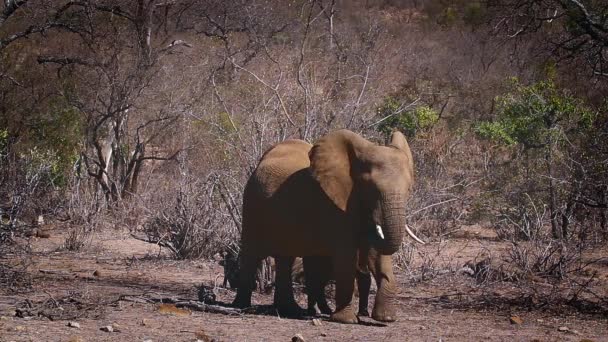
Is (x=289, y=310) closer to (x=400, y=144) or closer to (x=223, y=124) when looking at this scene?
(x=400, y=144)

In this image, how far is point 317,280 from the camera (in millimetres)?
10273

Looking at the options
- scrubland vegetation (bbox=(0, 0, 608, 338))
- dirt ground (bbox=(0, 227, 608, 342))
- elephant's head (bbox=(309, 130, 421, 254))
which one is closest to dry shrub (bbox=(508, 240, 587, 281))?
scrubland vegetation (bbox=(0, 0, 608, 338))

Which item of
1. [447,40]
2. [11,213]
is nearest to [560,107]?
[11,213]

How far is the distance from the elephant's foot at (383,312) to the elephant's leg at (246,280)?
1.35 meters

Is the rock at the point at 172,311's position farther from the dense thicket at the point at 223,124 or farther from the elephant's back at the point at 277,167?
the dense thicket at the point at 223,124

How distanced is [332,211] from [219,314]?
1333 millimetres

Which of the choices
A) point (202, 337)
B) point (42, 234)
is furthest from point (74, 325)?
point (42, 234)

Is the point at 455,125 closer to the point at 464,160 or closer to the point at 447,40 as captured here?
the point at 464,160

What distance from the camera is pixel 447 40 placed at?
38469 mm

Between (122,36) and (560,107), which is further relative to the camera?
(122,36)

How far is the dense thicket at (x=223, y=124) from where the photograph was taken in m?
12.4

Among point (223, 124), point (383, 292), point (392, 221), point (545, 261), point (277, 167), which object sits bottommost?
point (383, 292)

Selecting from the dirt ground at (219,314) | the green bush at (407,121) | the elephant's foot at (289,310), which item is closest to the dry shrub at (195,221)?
the dirt ground at (219,314)

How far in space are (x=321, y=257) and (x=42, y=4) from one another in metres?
7.23
